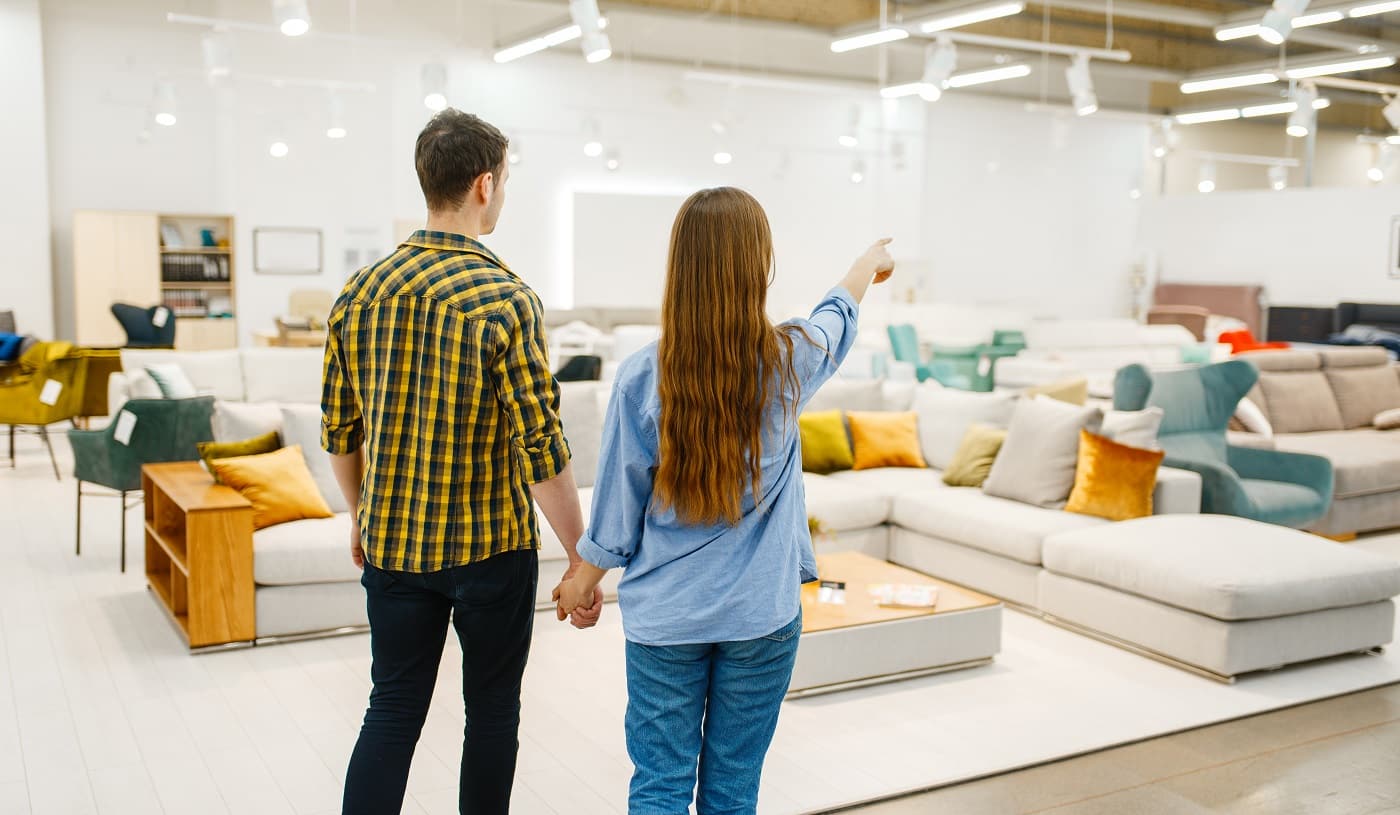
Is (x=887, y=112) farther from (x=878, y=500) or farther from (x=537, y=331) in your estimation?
(x=537, y=331)

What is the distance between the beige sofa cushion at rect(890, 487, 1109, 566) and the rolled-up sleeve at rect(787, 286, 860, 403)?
3.18 meters

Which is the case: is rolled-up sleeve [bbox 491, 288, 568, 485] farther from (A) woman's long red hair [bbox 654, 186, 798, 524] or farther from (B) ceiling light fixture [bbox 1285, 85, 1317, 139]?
(B) ceiling light fixture [bbox 1285, 85, 1317, 139]

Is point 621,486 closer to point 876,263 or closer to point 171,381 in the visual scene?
point 876,263

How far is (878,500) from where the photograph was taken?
18.6 feet

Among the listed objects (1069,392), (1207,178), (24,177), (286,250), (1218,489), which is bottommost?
(1218,489)

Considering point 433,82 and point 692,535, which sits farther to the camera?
point 433,82

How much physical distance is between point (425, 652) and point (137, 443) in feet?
12.5

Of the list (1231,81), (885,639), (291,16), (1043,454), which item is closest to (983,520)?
(1043,454)

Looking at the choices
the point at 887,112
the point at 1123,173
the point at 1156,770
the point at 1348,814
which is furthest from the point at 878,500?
the point at 887,112

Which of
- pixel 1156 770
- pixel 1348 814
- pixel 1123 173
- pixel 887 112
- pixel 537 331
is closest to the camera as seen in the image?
pixel 537 331

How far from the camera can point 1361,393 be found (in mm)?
7660

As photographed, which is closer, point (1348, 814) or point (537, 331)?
point (537, 331)

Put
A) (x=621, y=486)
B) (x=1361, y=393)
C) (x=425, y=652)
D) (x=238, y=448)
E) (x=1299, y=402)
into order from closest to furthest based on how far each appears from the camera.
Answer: (x=621, y=486) < (x=425, y=652) < (x=238, y=448) < (x=1299, y=402) < (x=1361, y=393)

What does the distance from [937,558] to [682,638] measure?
12.3ft
